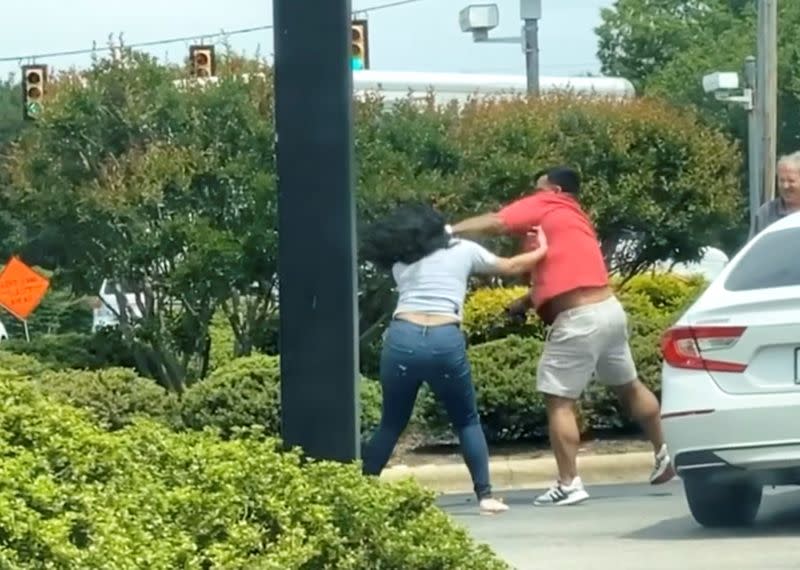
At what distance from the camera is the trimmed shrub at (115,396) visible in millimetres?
12602

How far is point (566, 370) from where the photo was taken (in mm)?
10000

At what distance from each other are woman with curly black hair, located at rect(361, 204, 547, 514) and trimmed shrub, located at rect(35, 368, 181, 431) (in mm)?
3094

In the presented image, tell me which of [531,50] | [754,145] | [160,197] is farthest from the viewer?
[754,145]

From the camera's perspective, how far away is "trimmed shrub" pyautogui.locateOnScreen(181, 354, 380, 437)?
12.3m

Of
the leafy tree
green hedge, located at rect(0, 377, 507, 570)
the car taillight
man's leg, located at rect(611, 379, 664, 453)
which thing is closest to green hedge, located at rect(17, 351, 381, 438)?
man's leg, located at rect(611, 379, 664, 453)

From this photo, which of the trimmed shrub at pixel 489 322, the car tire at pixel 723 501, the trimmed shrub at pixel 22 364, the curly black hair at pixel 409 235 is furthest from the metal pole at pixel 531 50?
the car tire at pixel 723 501

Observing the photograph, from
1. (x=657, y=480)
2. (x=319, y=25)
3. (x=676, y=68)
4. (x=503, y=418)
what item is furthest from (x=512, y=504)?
(x=676, y=68)

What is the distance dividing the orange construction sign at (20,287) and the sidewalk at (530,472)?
1036 cm

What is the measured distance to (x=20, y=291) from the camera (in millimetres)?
22812

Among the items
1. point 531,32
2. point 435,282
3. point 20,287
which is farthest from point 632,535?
point 531,32

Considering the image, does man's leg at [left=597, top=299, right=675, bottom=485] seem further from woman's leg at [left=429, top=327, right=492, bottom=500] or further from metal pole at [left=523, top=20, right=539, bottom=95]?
metal pole at [left=523, top=20, right=539, bottom=95]

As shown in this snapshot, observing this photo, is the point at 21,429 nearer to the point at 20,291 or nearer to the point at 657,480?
the point at 657,480

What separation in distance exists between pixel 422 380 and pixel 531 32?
722 inches

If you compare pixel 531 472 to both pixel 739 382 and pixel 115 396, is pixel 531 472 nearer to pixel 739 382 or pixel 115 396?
pixel 115 396
